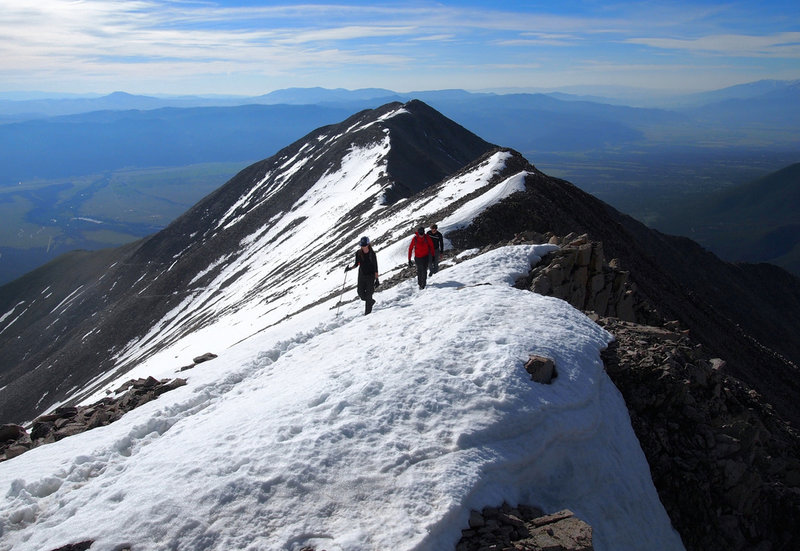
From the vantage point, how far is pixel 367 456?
328 inches

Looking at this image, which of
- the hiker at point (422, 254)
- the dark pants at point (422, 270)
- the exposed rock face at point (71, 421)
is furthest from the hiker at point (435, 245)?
the exposed rock face at point (71, 421)

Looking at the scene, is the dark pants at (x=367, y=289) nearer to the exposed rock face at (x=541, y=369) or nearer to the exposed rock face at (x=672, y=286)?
the exposed rock face at (x=541, y=369)

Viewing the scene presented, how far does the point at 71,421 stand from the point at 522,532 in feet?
40.1

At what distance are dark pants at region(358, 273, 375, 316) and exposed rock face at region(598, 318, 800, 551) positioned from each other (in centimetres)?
746

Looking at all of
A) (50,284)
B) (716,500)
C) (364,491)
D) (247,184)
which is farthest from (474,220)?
(50,284)

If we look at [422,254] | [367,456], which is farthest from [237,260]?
[367,456]

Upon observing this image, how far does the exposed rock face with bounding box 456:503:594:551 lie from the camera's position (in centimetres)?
709

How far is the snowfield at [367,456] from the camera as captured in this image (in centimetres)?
740

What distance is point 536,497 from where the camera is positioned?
8406mm

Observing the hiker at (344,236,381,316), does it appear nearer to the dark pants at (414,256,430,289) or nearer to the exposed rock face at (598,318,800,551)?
the dark pants at (414,256,430,289)

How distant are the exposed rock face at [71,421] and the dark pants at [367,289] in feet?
19.4

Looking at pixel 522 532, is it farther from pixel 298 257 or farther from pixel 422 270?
pixel 298 257

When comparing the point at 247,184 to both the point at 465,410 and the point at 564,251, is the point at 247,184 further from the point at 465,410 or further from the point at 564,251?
the point at 465,410

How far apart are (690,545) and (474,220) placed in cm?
1979
